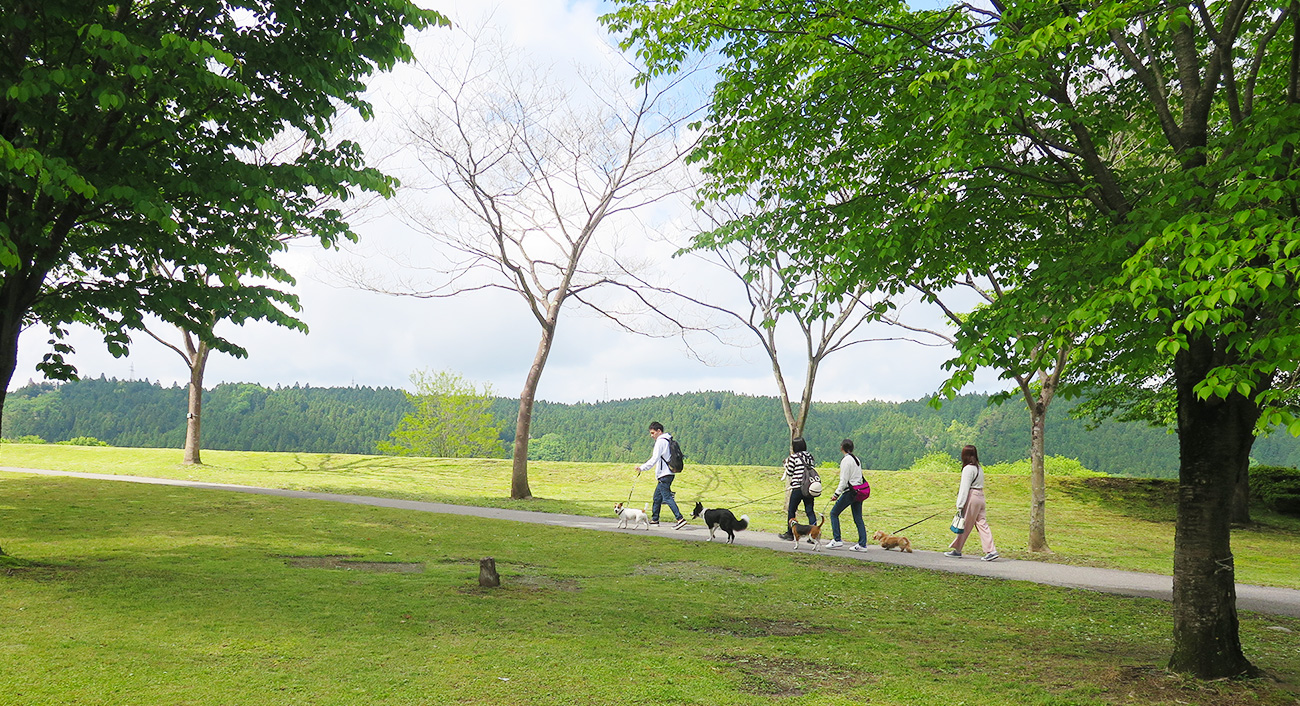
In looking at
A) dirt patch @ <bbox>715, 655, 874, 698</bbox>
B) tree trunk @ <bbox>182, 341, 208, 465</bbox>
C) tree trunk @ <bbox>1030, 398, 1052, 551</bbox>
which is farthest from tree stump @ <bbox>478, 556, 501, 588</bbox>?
tree trunk @ <bbox>182, 341, 208, 465</bbox>

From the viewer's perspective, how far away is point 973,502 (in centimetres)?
1328

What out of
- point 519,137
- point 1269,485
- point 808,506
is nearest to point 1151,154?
point 808,506

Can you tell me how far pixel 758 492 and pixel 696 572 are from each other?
799 inches

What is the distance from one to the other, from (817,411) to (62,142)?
84570mm

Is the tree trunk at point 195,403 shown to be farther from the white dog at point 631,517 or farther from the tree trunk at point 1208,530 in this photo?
the tree trunk at point 1208,530

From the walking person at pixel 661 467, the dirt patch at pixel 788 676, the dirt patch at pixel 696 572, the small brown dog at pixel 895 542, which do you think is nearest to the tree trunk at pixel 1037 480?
the small brown dog at pixel 895 542

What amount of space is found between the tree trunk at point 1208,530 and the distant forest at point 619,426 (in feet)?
239

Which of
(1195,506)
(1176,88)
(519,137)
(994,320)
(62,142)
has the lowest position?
(1195,506)

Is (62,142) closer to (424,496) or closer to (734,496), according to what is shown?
(424,496)

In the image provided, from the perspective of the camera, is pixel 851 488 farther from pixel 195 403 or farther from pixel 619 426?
pixel 619 426

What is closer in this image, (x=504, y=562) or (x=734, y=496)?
(x=504, y=562)

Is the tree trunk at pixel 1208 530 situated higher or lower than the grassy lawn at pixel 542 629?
higher

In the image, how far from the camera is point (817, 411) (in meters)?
89.5

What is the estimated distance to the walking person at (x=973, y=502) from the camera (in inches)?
517
